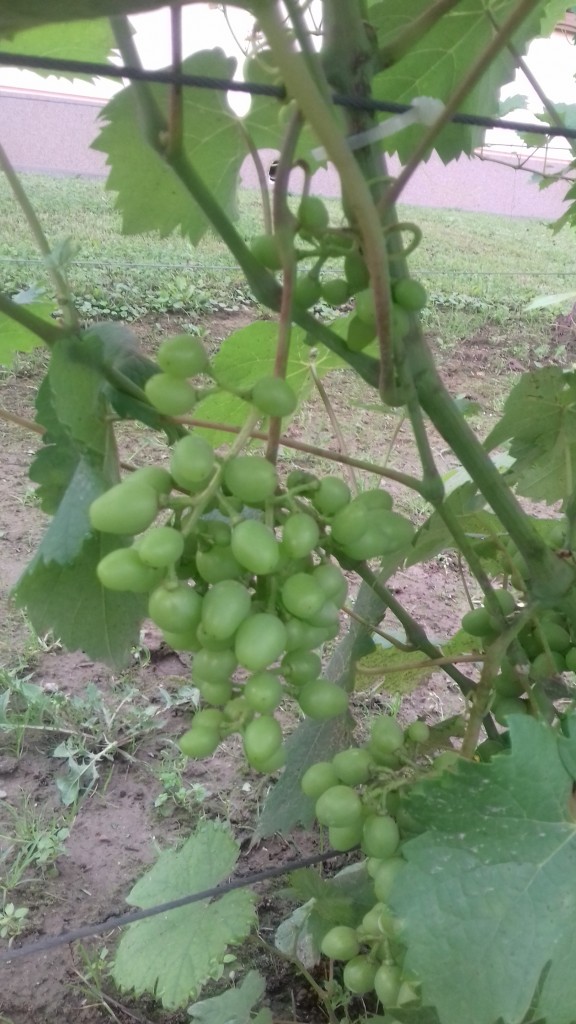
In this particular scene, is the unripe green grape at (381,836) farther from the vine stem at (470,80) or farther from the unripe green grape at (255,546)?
the vine stem at (470,80)

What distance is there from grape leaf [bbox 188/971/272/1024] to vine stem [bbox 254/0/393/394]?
79 centimetres

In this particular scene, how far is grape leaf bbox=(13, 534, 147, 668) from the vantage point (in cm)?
57

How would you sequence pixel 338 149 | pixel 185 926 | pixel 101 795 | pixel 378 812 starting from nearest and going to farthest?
pixel 338 149, pixel 378 812, pixel 185 926, pixel 101 795

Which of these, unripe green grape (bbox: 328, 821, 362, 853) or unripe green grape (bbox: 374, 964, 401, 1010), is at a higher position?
unripe green grape (bbox: 328, 821, 362, 853)

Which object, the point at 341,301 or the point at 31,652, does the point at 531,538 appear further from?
the point at 31,652

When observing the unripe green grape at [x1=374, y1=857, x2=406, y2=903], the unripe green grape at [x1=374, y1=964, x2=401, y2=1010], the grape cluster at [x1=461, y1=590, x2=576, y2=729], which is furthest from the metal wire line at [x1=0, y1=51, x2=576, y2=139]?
the unripe green grape at [x1=374, y1=964, x2=401, y2=1010]

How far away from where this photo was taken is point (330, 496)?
48 cm

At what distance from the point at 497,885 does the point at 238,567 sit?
0.88 feet

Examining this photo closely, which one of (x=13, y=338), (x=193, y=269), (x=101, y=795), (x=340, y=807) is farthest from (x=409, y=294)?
(x=193, y=269)

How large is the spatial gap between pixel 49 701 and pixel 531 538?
115 cm

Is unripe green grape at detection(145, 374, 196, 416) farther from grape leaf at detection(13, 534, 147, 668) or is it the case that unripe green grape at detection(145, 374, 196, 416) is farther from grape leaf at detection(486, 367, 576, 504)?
grape leaf at detection(486, 367, 576, 504)

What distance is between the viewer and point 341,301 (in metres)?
0.53

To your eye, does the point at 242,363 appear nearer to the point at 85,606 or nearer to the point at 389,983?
the point at 85,606

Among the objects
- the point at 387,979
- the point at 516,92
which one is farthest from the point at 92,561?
the point at 516,92
